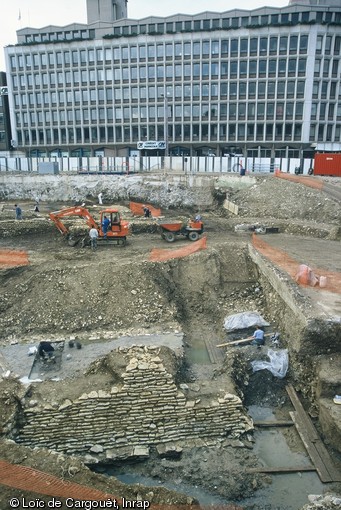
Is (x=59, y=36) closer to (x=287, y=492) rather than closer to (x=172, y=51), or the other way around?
(x=172, y=51)

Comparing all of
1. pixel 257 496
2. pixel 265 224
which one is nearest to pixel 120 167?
pixel 265 224

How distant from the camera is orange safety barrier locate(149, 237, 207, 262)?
68.5 ft

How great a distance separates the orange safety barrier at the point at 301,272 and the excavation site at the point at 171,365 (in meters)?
0.08

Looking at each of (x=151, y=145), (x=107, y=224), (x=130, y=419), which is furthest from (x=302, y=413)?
(x=151, y=145)

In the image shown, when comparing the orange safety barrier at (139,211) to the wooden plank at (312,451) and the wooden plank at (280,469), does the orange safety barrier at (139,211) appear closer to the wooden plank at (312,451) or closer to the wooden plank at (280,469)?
the wooden plank at (312,451)

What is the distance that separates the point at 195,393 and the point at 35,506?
5761 mm

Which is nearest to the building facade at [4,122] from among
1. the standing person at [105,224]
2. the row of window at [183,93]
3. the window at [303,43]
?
the row of window at [183,93]

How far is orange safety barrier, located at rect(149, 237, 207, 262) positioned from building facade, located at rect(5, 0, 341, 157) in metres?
34.5

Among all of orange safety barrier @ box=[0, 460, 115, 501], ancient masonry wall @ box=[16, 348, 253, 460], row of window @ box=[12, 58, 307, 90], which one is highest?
row of window @ box=[12, 58, 307, 90]

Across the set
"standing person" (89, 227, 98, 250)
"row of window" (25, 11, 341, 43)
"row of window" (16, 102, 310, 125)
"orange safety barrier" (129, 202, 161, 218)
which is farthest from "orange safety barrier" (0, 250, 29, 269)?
"row of window" (25, 11, 341, 43)

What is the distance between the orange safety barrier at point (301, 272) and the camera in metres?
16.4

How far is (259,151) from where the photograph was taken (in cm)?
5341

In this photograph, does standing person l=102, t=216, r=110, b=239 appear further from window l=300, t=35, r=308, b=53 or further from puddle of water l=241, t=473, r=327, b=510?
window l=300, t=35, r=308, b=53

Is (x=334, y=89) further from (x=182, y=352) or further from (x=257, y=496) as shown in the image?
(x=257, y=496)
